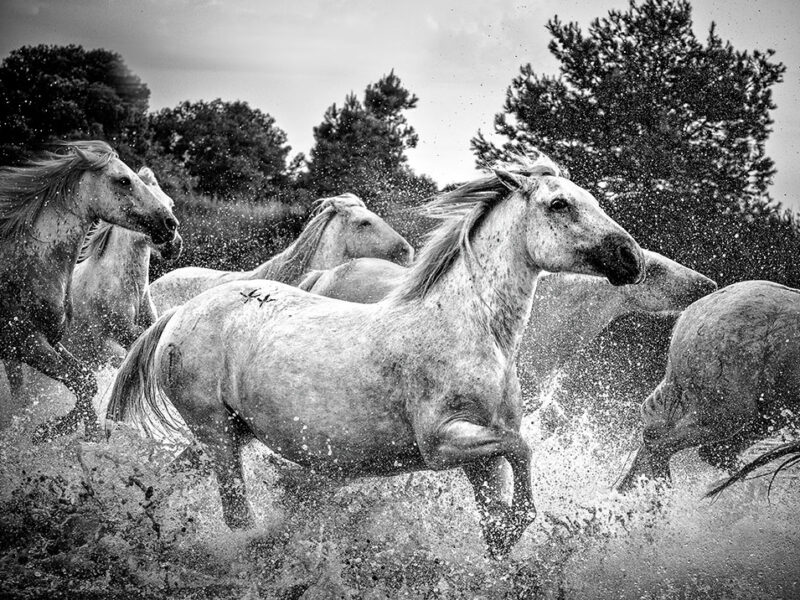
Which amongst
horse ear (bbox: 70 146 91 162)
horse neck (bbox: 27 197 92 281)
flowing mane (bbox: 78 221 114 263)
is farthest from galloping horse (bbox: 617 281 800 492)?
flowing mane (bbox: 78 221 114 263)

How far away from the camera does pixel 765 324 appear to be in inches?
185

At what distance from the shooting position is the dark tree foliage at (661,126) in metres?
12.5

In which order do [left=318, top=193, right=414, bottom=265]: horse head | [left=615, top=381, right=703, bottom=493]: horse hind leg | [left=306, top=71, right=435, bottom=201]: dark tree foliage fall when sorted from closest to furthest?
[left=615, top=381, right=703, bottom=493]: horse hind leg → [left=318, top=193, right=414, bottom=265]: horse head → [left=306, top=71, right=435, bottom=201]: dark tree foliage

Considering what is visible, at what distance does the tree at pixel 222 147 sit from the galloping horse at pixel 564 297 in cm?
1737

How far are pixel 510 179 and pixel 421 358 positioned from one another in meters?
0.86

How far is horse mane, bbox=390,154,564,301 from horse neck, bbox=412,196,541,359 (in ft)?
0.21

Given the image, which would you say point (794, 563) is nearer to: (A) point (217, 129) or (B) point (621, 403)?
(B) point (621, 403)

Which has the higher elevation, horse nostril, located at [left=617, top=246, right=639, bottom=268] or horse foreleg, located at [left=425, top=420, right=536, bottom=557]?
horse nostril, located at [left=617, top=246, right=639, bottom=268]

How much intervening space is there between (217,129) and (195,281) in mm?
18910

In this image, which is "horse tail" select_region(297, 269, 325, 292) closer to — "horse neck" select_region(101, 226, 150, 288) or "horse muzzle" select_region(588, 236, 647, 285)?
"horse neck" select_region(101, 226, 150, 288)

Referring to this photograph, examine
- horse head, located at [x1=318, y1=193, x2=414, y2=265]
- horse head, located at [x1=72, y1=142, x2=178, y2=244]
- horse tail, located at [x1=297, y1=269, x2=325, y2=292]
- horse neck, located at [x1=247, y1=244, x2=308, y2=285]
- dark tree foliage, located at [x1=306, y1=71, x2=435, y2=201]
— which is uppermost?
dark tree foliage, located at [x1=306, y1=71, x2=435, y2=201]

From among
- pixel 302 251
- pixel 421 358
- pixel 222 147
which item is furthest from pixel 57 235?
pixel 222 147

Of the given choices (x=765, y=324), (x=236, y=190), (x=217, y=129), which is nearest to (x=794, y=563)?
(x=765, y=324)

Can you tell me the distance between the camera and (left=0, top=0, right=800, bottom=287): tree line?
40.1 ft
